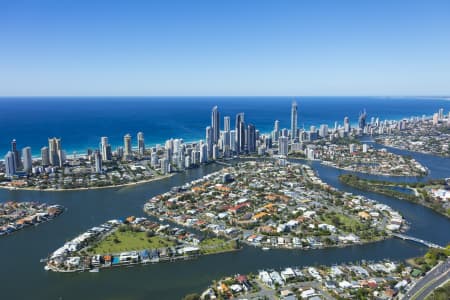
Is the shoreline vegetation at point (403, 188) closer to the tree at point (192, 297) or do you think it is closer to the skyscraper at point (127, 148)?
the tree at point (192, 297)

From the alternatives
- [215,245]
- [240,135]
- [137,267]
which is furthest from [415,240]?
[240,135]

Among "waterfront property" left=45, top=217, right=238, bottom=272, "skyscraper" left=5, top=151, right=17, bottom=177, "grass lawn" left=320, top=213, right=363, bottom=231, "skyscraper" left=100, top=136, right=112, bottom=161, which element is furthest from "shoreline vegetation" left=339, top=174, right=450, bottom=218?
"skyscraper" left=5, top=151, right=17, bottom=177

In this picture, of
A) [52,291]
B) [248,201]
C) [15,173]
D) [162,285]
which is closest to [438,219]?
[248,201]

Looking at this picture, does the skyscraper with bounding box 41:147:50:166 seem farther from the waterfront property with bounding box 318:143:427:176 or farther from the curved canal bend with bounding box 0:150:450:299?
the waterfront property with bounding box 318:143:427:176

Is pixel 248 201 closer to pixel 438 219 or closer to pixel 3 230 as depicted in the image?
pixel 438 219

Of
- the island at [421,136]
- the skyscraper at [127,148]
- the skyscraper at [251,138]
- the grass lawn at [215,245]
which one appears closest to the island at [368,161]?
the island at [421,136]
